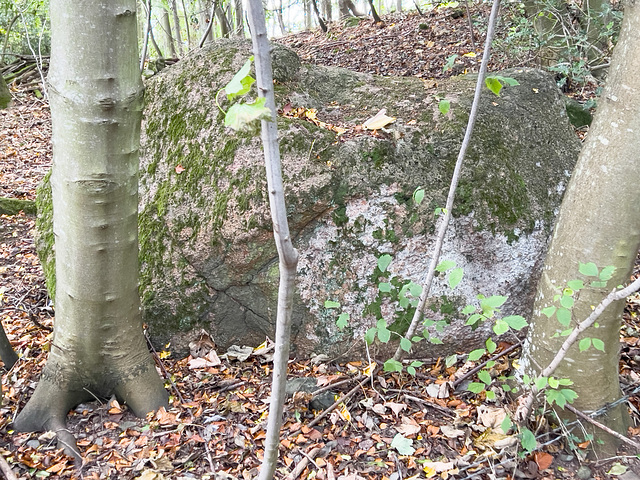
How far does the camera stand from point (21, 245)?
5109mm

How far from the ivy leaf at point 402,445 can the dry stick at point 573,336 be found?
535 millimetres

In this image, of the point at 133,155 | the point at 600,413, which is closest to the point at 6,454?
the point at 133,155

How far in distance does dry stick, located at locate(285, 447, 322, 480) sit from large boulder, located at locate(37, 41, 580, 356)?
2.40 ft

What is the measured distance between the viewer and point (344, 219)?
115 inches

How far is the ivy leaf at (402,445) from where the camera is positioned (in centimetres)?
233

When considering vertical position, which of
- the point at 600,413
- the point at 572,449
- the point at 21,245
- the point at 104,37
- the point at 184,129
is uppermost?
the point at 104,37

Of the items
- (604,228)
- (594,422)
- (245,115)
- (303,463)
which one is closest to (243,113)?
(245,115)

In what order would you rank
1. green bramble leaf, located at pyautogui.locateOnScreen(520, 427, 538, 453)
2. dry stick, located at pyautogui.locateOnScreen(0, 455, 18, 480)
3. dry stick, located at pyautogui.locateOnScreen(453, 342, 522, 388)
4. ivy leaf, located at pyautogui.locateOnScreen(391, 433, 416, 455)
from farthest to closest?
dry stick, located at pyautogui.locateOnScreen(453, 342, 522, 388) < ivy leaf, located at pyautogui.locateOnScreen(391, 433, 416, 455) < dry stick, located at pyautogui.locateOnScreen(0, 455, 18, 480) < green bramble leaf, located at pyautogui.locateOnScreen(520, 427, 538, 453)

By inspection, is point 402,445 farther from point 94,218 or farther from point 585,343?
point 94,218

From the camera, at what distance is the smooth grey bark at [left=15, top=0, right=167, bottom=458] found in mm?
2037

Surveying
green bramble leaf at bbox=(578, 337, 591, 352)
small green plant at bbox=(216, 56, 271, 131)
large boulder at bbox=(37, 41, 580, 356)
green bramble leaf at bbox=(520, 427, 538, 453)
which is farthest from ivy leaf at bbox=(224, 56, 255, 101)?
green bramble leaf at bbox=(520, 427, 538, 453)

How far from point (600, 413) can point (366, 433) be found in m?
1.15

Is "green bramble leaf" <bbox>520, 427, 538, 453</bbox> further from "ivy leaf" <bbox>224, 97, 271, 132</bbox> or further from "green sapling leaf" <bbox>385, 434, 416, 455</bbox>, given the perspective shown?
"ivy leaf" <bbox>224, 97, 271, 132</bbox>

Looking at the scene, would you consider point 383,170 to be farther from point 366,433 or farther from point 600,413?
point 600,413
